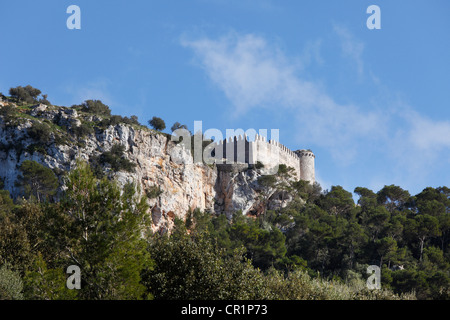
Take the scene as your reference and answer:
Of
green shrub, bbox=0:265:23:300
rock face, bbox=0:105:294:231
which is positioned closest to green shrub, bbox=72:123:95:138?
rock face, bbox=0:105:294:231

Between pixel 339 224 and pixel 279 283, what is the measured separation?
2534 centimetres

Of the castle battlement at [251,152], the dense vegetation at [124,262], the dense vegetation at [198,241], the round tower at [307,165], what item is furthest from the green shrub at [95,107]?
the round tower at [307,165]

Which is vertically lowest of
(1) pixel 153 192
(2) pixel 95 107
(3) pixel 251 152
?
(1) pixel 153 192

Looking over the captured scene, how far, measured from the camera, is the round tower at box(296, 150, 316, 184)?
228ft

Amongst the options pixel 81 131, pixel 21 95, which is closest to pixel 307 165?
pixel 81 131

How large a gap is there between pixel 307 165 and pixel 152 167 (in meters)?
28.9

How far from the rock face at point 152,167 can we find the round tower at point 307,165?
1354cm

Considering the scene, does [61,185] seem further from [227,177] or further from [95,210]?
[95,210]

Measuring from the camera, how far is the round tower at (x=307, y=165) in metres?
69.4

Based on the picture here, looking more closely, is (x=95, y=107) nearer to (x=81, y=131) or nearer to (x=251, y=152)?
→ (x=81, y=131)

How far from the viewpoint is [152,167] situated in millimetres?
49062
